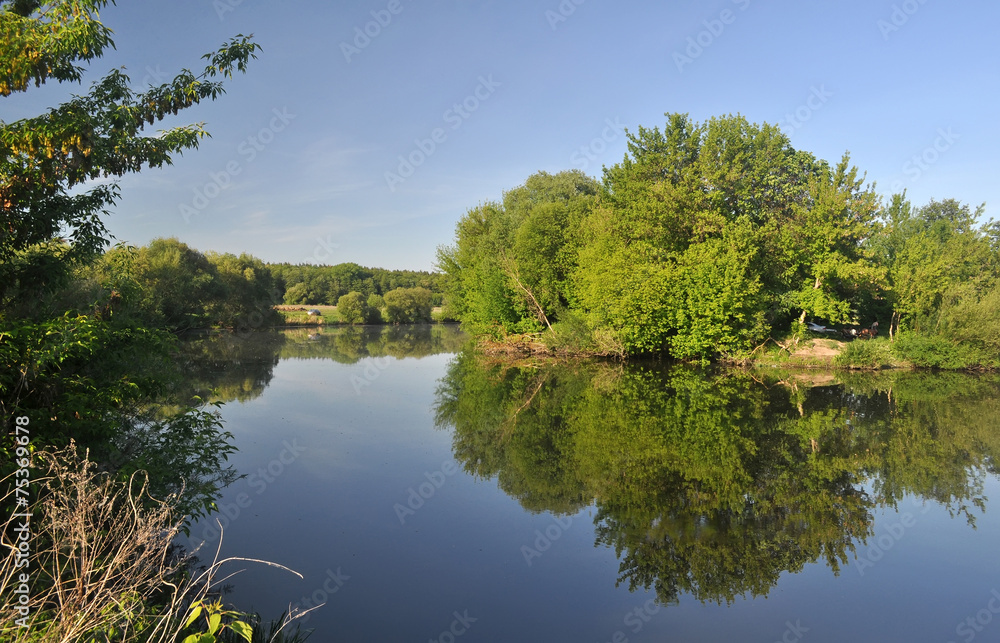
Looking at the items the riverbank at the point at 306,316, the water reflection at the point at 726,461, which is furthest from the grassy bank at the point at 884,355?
the riverbank at the point at 306,316

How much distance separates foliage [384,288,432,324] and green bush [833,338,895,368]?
174 feet

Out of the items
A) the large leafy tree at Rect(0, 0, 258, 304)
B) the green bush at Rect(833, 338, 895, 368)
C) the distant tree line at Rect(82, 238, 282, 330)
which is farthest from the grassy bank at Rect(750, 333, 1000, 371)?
the distant tree line at Rect(82, 238, 282, 330)

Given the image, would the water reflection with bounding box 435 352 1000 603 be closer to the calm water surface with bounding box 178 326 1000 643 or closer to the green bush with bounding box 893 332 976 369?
the calm water surface with bounding box 178 326 1000 643

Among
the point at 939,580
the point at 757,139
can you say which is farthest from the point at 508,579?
the point at 757,139

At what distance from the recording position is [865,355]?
24766 mm

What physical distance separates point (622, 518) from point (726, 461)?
147 inches

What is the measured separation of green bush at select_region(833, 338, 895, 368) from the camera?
24.7 m

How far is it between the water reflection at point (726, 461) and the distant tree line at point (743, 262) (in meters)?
5.32

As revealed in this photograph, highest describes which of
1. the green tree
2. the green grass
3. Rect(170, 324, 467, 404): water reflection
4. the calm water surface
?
the green tree

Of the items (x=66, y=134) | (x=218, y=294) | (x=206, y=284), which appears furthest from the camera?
(x=218, y=294)

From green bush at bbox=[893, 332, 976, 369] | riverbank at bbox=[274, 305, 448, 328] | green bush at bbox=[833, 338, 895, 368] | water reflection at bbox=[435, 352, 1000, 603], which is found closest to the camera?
water reflection at bbox=[435, 352, 1000, 603]

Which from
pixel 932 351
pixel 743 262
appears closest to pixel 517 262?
pixel 743 262

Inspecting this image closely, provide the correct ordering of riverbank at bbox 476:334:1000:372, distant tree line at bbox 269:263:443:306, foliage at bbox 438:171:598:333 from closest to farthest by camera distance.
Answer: riverbank at bbox 476:334:1000:372
foliage at bbox 438:171:598:333
distant tree line at bbox 269:263:443:306

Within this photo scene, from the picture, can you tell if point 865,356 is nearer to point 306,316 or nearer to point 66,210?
point 66,210
